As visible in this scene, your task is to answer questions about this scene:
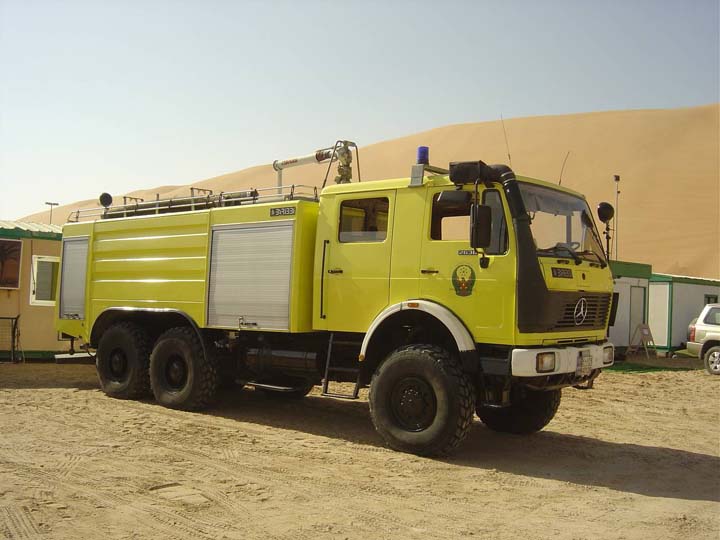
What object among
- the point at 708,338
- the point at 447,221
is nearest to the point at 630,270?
the point at 708,338

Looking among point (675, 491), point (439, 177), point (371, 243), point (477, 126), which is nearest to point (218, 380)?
point (371, 243)

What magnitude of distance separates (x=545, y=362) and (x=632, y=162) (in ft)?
202

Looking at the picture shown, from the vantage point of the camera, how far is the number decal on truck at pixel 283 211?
866cm

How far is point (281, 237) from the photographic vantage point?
873 cm

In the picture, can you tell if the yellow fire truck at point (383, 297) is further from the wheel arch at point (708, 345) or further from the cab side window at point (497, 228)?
the wheel arch at point (708, 345)

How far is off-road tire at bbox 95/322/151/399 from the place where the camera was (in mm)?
10484

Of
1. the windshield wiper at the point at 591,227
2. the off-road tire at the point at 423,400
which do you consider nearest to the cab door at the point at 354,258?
the off-road tire at the point at 423,400

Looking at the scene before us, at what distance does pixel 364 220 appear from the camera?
8250 millimetres

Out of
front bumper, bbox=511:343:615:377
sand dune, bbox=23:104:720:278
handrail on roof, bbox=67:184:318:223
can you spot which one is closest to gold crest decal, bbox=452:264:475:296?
front bumper, bbox=511:343:615:377

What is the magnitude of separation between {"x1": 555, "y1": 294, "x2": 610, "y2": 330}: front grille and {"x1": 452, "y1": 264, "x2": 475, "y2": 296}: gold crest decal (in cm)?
93

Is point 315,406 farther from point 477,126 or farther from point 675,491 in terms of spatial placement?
point 477,126

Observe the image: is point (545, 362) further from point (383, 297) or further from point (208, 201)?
point (208, 201)

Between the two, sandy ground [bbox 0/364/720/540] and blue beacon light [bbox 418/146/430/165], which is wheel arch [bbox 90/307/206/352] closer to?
sandy ground [bbox 0/364/720/540]

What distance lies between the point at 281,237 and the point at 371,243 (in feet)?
4.21
